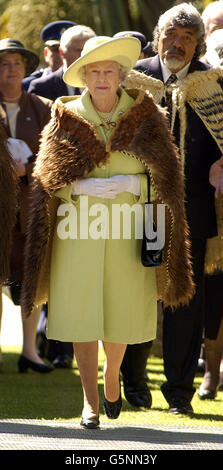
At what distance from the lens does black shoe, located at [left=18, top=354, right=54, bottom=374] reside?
31.6 feet

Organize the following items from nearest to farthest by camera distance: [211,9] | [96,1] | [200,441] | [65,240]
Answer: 1. [200,441]
2. [65,240]
3. [211,9]
4. [96,1]

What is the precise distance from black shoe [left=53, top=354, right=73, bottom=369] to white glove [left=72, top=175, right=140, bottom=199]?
138 inches

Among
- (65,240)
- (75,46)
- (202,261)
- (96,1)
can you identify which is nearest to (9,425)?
(65,240)

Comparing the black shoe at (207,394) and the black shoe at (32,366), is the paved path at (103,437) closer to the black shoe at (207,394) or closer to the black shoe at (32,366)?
the black shoe at (207,394)

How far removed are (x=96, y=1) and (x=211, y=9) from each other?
7.83 metres

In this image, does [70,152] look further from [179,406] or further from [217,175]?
[179,406]

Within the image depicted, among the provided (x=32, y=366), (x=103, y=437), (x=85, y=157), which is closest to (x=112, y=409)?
(x=103, y=437)

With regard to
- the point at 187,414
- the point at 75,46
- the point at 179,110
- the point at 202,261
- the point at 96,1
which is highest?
the point at 96,1

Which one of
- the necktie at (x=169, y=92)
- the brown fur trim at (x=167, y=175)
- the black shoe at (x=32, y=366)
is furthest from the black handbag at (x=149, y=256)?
the black shoe at (x=32, y=366)

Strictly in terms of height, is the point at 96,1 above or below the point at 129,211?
above

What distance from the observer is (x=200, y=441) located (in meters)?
6.33

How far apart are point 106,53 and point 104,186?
697 millimetres
